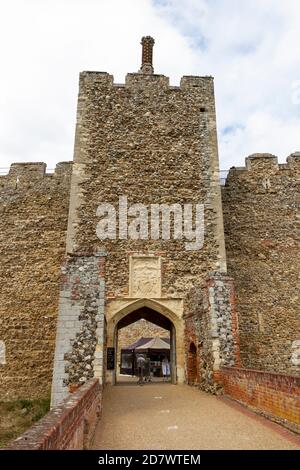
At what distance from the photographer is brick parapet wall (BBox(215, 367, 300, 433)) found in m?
5.41

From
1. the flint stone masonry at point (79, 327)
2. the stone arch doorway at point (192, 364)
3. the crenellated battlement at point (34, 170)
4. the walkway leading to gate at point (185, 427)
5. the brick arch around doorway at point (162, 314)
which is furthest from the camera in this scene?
the crenellated battlement at point (34, 170)

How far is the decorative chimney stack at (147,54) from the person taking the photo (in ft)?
49.5

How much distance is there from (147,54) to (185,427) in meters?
13.9

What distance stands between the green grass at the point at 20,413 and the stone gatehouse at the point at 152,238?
1.20 ft

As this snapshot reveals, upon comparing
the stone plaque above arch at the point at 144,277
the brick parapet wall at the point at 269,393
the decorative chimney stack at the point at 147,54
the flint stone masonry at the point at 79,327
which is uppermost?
the decorative chimney stack at the point at 147,54

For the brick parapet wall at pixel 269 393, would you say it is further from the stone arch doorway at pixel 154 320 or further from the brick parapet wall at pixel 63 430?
the stone arch doorway at pixel 154 320

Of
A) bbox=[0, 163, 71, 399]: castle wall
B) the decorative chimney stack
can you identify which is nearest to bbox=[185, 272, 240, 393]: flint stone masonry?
bbox=[0, 163, 71, 399]: castle wall

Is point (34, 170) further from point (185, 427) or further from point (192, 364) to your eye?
point (185, 427)

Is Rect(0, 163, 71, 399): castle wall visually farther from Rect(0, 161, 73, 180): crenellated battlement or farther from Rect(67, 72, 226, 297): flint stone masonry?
Rect(67, 72, 226, 297): flint stone masonry

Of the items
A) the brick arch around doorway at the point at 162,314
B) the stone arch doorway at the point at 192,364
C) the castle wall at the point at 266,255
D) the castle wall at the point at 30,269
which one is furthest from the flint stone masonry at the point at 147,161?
the castle wall at the point at 30,269

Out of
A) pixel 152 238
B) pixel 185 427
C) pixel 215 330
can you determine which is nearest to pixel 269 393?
pixel 185 427

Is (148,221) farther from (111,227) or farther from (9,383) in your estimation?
(9,383)

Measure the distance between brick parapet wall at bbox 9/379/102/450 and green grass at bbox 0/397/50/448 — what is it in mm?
6633
